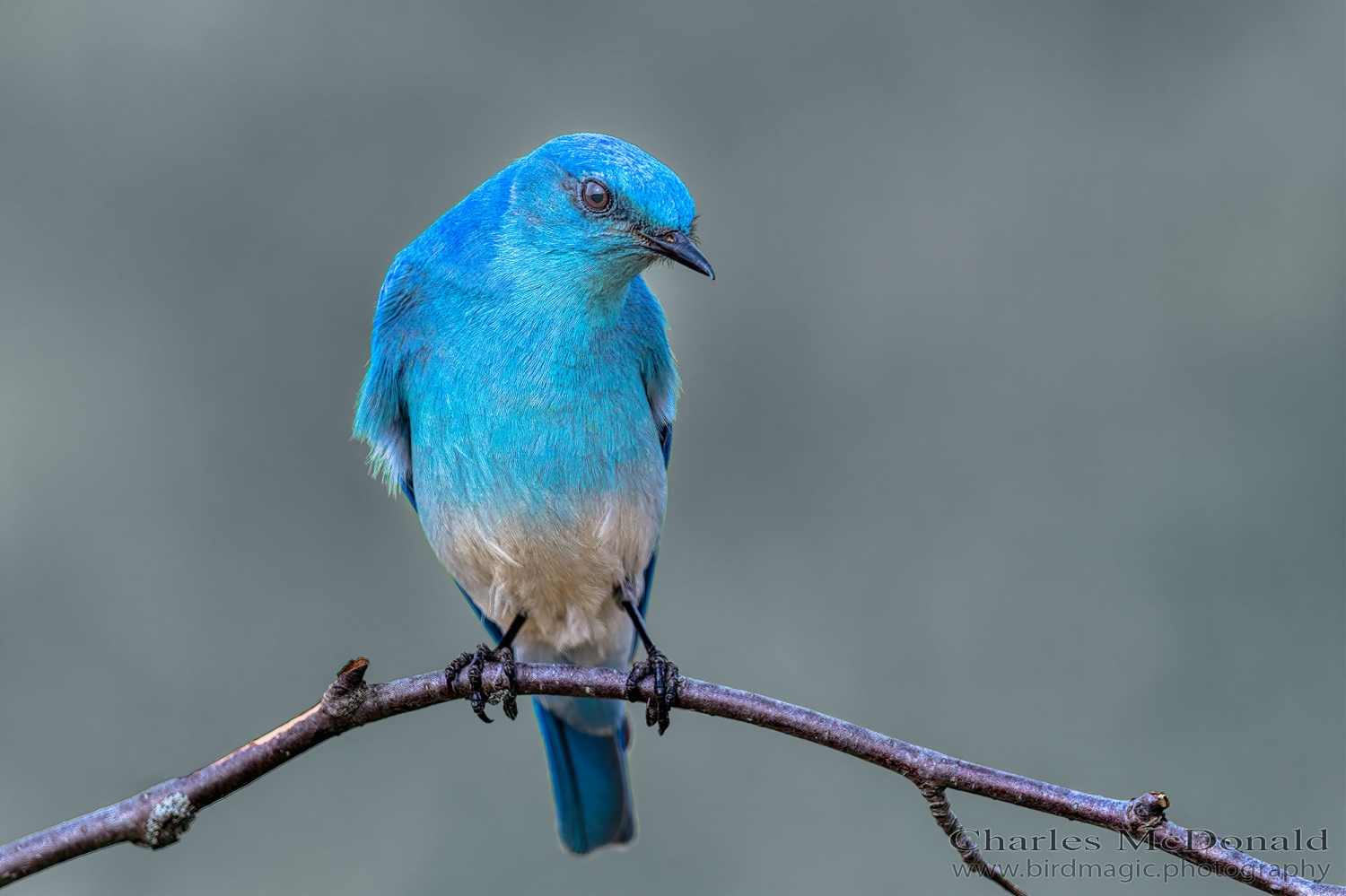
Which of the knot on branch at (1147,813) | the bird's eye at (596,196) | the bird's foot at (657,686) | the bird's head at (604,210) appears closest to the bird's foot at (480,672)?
the bird's foot at (657,686)

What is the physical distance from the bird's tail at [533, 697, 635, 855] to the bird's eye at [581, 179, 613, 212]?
5.40 ft

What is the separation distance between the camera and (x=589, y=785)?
387 cm

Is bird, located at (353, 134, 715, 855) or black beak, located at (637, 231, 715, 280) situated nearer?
black beak, located at (637, 231, 715, 280)

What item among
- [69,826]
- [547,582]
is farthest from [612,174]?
[69,826]

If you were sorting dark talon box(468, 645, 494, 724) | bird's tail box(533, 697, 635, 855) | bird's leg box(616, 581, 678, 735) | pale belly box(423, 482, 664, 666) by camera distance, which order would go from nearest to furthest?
bird's leg box(616, 581, 678, 735) < dark talon box(468, 645, 494, 724) < pale belly box(423, 482, 664, 666) < bird's tail box(533, 697, 635, 855)

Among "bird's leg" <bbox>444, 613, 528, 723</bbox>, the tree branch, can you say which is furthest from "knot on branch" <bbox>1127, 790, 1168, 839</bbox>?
"bird's leg" <bbox>444, 613, 528, 723</bbox>

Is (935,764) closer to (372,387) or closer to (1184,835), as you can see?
(1184,835)

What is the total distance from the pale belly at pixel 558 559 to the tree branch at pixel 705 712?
21.9 inches

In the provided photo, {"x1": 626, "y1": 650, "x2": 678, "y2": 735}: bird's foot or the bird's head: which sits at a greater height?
the bird's head

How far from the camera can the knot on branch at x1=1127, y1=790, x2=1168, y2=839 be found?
2.12 m

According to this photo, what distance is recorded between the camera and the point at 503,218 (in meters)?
3.21

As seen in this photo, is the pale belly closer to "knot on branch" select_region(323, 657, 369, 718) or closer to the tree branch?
the tree branch

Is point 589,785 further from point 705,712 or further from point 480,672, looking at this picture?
point 705,712

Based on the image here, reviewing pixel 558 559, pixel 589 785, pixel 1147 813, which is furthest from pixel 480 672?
pixel 1147 813
